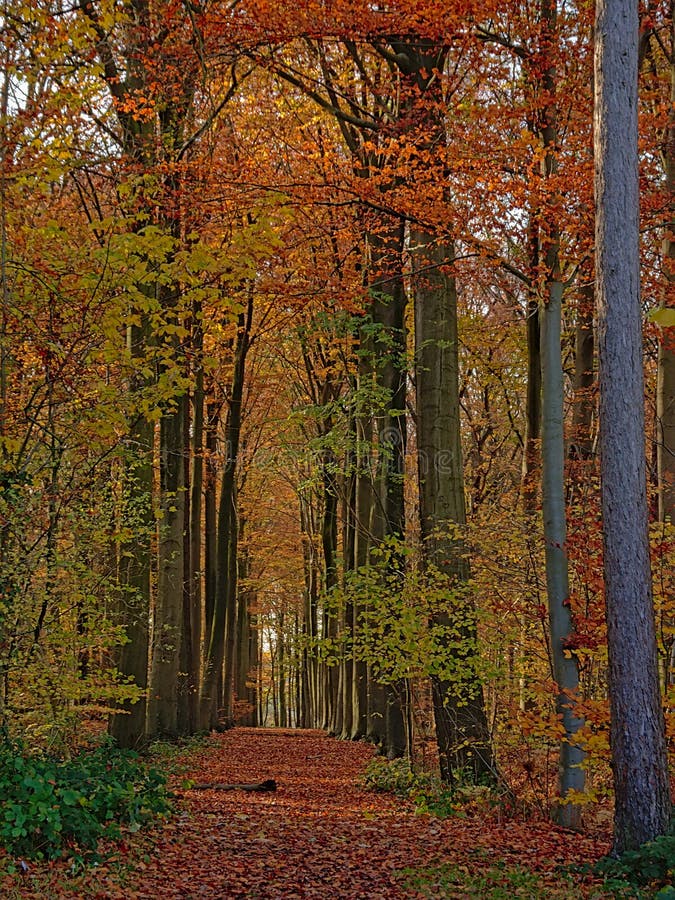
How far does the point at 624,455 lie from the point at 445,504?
480cm

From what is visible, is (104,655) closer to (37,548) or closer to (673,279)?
(37,548)

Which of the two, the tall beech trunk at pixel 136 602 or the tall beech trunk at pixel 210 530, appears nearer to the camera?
the tall beech trunk at pixel 136 602

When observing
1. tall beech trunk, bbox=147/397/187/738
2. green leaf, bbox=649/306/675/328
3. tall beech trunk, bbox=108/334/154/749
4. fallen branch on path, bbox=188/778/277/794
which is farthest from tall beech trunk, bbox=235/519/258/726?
green leaf, bbox=649/306/675/328

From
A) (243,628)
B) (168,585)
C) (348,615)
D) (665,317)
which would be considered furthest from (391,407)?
(243,628)

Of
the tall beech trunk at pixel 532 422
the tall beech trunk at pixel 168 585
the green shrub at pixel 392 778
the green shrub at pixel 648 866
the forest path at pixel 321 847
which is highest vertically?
the tall beech trunk at pixel 532 422

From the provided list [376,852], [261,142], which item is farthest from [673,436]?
[261,142]

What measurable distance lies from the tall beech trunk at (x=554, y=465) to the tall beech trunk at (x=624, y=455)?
2.20 meters

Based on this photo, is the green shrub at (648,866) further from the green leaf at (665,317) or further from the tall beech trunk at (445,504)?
the tall beech trunk at (445,504)

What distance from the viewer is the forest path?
20.9ft

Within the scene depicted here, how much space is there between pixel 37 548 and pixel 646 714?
5.79m

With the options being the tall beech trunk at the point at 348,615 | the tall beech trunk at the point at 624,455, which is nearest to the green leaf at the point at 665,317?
the tall beech trunk at the point at 624,455

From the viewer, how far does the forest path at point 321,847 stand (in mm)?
6383

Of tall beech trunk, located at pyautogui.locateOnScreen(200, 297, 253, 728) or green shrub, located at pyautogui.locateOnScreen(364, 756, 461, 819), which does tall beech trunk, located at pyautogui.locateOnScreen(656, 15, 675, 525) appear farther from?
tall beech trunk, located at pyautogui.locateOnScreen(200, 297, 253, 728)

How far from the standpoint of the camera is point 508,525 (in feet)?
42.0
